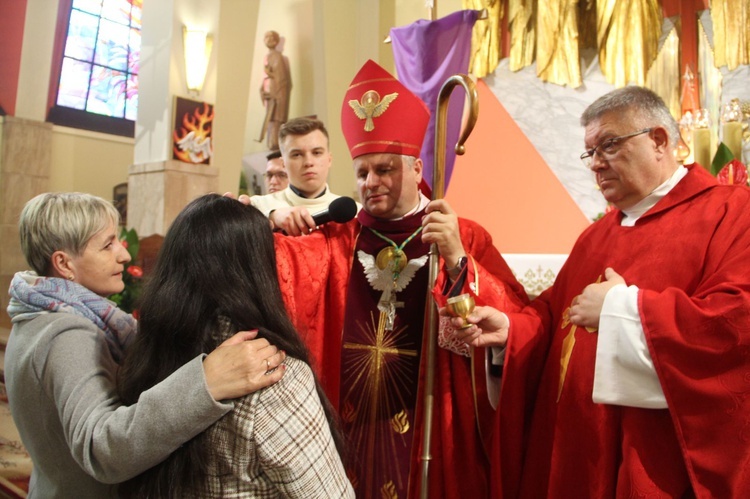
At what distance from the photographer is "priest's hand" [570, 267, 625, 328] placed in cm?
182

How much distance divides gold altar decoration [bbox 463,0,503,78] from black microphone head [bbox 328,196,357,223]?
8.84 ft

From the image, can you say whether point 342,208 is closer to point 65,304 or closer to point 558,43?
point 65,304

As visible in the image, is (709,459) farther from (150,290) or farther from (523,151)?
(523,151)

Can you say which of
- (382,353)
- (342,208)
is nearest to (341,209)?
(342,208)

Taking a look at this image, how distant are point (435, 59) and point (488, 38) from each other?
590 millimetres

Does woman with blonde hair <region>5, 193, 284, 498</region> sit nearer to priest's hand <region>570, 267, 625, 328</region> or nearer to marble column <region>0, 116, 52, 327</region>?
priest's hand <region>570, 267, 625, 328</region>

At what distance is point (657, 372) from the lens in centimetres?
171

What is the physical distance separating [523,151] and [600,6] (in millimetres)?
1049

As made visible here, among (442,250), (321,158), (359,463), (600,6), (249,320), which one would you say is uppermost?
(600,6)

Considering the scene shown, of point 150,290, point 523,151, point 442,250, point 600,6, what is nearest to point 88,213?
point 150,290

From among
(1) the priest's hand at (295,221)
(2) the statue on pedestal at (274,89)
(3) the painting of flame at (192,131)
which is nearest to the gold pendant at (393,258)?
(1) the priest's hand at (295,221)

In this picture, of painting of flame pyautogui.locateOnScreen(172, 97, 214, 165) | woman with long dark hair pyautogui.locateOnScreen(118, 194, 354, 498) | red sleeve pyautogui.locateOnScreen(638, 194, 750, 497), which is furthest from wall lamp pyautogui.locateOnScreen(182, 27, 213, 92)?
red sleeve pyautogui.locateOnScreen(638, 194, 750, 497)

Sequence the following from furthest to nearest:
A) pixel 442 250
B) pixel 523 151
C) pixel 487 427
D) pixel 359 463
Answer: pixel 523 151, pixel 359 463, pixel 487 427, pixel 442 250

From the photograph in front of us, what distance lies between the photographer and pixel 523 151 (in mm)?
4469
